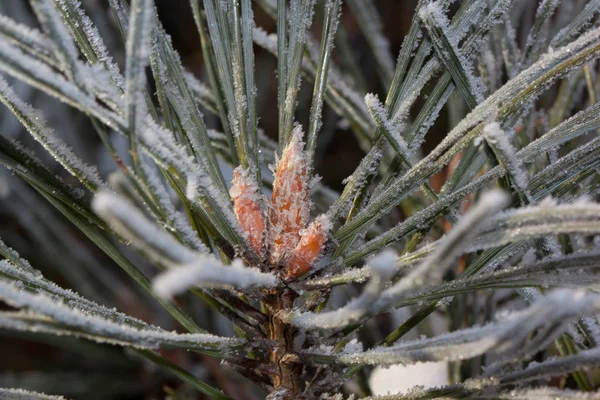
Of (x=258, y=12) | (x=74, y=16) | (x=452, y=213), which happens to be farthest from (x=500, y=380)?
(x=258, y=12)

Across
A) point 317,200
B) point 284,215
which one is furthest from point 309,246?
point 317,200

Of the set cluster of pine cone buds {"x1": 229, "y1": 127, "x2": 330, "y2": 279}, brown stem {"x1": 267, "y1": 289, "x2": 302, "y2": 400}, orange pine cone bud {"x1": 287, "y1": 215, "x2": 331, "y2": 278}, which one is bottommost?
brown stem {"x1": 267, "y1": 289, "x2": 302, "y2": 400}

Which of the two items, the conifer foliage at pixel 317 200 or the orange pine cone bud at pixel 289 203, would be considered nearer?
the conifer foliage at pixel 317 200

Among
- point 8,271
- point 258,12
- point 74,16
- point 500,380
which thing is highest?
point 258,12

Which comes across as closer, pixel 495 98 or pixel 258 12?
pixel 495 98

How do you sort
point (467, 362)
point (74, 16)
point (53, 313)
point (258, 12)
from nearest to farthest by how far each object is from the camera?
point (53, 313), point (74, 16), point (467, 362), point (258, 12)

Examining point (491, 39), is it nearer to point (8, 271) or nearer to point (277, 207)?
point (277, 207)
